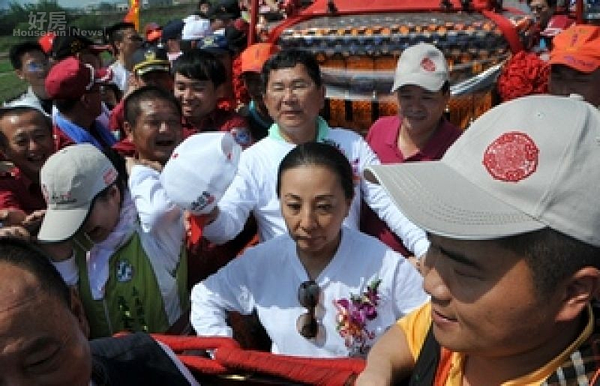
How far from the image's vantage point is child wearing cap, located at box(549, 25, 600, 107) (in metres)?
2.55

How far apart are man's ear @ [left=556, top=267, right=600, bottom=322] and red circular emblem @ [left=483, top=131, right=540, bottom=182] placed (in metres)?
0.17

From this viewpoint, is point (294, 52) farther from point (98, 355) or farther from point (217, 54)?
point (98, 355)

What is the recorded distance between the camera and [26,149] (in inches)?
100.0

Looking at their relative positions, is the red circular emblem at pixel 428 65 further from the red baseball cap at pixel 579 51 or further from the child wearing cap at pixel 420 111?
the red baseball cap at pixel 579 51

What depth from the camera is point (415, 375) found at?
1187mm

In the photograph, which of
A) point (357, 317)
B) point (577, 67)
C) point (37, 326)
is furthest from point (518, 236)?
point (577, 67)

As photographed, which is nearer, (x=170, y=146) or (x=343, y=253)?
(x=343, y=253)

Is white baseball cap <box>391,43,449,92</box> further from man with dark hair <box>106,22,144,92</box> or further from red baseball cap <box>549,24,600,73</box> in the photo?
man with dark hair <box>106,22,144,92</box>

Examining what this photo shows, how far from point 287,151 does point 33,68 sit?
A: 3157 millimetres

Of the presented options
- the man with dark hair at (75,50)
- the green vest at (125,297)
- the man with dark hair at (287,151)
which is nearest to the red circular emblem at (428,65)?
the man with dark hair at (287,151)

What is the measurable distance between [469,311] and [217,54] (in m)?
2.76

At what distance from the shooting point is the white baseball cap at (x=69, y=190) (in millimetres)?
1844

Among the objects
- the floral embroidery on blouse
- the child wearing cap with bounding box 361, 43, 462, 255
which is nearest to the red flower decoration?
the child wearing cap with bounding box 361, 43, 462, 255

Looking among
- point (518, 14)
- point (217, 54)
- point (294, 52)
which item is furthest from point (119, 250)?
point (518, 14)
